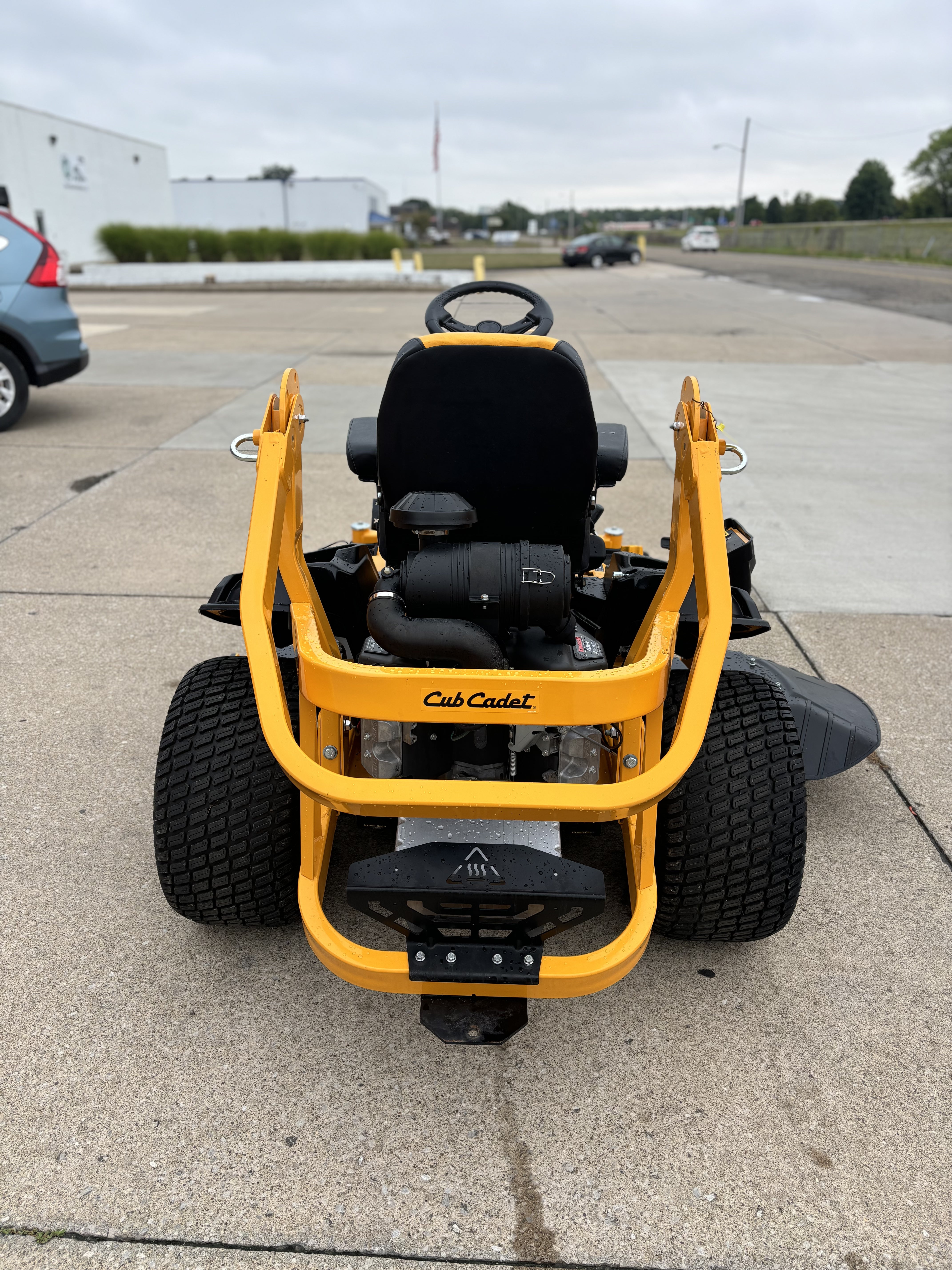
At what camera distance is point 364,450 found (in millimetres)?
2801

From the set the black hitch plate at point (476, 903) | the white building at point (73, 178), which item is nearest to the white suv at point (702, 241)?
the white building at point (73, 178)

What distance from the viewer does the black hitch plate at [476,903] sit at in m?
1.86

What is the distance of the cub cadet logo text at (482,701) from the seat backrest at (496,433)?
53 cm

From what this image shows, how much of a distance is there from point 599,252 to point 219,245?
548 inches

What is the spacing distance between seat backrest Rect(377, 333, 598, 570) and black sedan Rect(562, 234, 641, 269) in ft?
118

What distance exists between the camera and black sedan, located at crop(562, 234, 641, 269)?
35.6 meters

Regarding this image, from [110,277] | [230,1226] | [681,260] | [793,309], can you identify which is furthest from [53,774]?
[681,260]

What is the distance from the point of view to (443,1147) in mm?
1914

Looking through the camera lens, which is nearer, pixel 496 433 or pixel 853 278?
pixel 496 433

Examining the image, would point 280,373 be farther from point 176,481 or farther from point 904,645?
point 904,645

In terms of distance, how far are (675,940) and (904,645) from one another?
2.29 m

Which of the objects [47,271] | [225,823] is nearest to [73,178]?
[47,271]

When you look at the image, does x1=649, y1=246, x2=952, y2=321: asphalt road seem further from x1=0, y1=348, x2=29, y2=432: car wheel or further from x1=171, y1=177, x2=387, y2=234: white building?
x1=171, y1=177, x2=387, y2=234: white building

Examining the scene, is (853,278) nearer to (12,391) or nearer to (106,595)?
(12,391)
